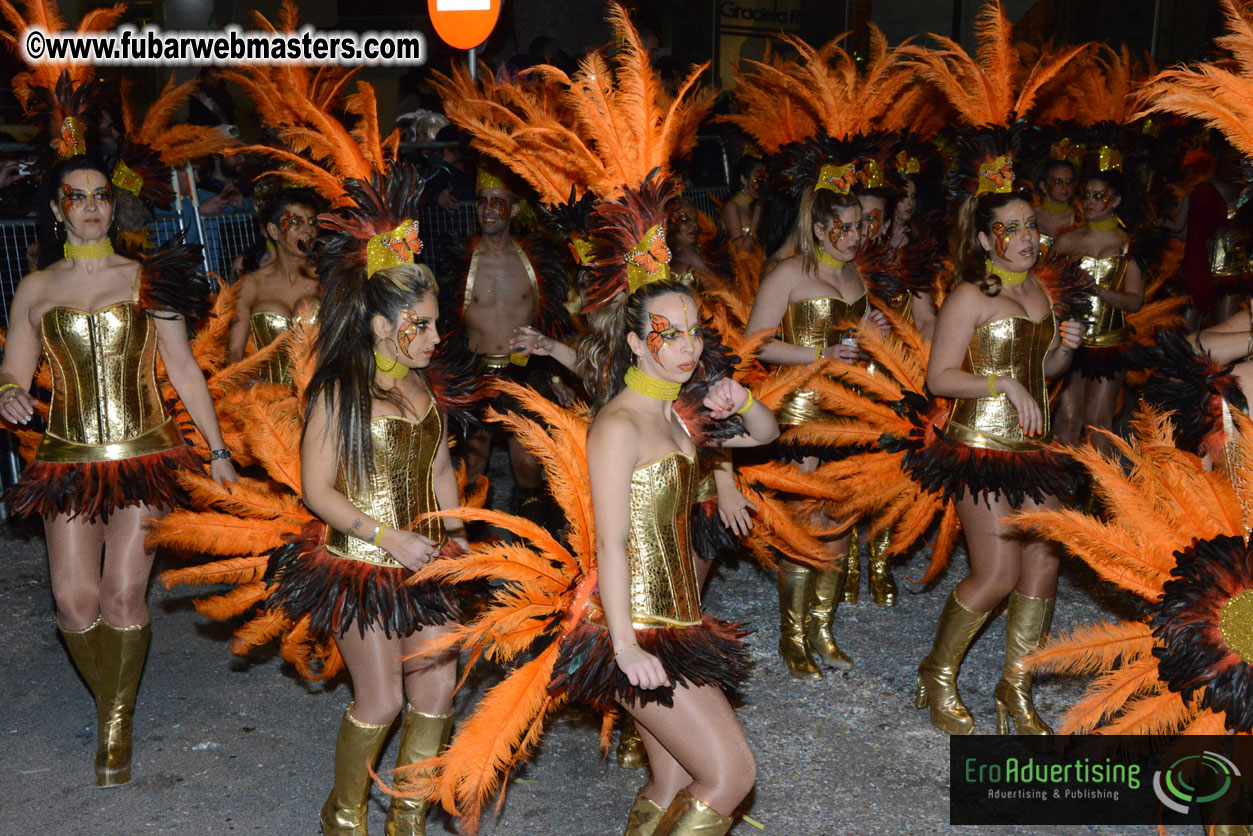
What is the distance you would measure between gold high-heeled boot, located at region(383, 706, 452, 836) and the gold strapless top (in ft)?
2.69

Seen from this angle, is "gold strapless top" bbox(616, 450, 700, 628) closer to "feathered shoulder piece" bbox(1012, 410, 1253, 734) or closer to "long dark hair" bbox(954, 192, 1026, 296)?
"feathered shoulder piece" bbox(1012, 410, 1253, 734)

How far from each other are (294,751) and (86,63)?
262 centimetres

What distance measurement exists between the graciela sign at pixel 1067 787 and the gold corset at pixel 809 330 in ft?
4.56

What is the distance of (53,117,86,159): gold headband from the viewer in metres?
4.18

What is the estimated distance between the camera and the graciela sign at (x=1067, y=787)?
352cm

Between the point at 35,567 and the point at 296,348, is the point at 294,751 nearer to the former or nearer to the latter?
the point at 296,348

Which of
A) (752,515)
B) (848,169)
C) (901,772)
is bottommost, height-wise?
(901,772)

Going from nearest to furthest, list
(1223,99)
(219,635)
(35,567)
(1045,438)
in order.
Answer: (1223,99) → (1045,438) → (219,635) → (35,567)

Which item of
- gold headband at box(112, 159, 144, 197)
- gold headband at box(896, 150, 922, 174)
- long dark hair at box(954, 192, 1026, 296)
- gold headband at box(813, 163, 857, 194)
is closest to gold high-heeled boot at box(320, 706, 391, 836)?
gold headband at box(112, 159, 144, 197)

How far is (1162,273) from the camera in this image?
8.15 m

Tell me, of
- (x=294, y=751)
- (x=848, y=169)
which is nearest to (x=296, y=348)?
(x=294, y=751)

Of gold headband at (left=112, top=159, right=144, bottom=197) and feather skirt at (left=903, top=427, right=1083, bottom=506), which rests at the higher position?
gold headband at (left=112, top=159, right=144, bottom=197)

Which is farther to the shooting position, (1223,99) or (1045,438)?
(1045,438)

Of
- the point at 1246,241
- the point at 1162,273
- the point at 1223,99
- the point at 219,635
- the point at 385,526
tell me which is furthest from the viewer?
the point at 1162,273
